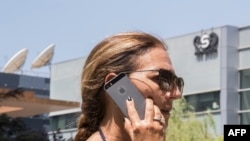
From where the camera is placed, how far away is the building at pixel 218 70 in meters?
40.0

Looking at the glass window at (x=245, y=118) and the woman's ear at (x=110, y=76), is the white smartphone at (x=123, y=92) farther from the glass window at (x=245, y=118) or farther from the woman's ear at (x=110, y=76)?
the glass window at (x=245, y=118)

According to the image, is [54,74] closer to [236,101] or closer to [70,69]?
[70,69]

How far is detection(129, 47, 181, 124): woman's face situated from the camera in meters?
2.46

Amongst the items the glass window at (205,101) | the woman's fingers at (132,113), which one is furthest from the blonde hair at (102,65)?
the glass window at (205,101)

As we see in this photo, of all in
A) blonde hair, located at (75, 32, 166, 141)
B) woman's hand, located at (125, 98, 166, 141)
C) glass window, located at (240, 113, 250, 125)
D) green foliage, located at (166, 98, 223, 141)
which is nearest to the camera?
woman's hand, located at (125, 98, 166, 141)

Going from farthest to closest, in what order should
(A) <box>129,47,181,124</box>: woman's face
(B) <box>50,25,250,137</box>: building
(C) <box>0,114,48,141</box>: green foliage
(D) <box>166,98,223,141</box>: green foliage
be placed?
(B) <box>50,25,250,137</box>: building, (D) <box>166,98,223,141</box>: green foliage, (C) <box>0,114,48,141</box>: green foliage, (A) <box>129,47,181,124</box>: woman's face

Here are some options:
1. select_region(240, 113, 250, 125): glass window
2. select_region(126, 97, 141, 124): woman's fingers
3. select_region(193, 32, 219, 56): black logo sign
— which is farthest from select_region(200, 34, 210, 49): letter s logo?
select_region(126, 97, 141, 124): woman's fingers

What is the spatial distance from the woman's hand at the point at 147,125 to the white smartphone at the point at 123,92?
0.02 m

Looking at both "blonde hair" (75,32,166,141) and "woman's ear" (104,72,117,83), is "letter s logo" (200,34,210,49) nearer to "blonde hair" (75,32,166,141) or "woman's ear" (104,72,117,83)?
"blonde hair" (75,32,166,141)

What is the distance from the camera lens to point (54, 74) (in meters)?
51.1

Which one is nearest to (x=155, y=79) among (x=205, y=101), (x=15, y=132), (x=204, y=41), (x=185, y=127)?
(x=15, y=132)

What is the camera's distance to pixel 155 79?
98.4 inches

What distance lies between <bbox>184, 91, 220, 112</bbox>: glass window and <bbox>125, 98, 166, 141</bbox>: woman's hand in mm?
38293

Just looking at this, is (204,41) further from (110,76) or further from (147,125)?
(147,125)
